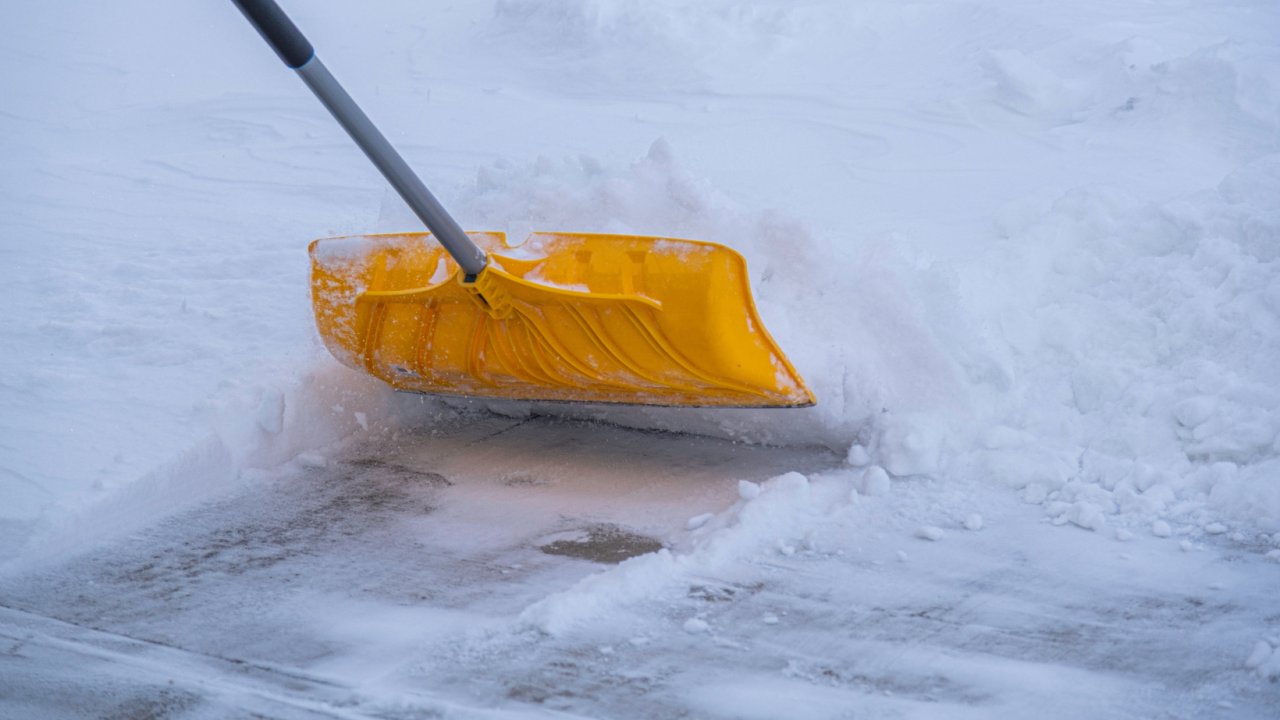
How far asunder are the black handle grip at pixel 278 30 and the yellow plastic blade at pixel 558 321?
0.81 meters

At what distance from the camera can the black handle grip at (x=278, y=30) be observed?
2.21 meters

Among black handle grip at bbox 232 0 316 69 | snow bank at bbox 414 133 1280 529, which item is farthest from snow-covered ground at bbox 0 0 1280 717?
black handle grip at bbox 232 0 316 69

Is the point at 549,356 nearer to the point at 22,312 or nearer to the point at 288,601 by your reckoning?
the point at 288,601

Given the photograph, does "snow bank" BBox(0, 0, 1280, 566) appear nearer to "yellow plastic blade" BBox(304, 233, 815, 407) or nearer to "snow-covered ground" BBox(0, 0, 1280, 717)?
"snow-covered ground" BBox(0, 0, 1280, 717)

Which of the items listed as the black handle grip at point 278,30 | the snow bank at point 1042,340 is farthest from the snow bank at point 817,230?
the black handle grip at point 278,30

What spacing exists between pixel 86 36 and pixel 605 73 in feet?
19.4

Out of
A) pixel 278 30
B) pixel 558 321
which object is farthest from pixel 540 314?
pixel 278 30

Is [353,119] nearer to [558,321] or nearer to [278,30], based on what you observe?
[278,30]

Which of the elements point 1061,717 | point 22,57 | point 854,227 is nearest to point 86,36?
point 22,57

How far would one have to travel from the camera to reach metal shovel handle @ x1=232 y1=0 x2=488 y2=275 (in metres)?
2.26

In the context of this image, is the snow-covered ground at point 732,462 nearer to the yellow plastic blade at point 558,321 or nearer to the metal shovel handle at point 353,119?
the yellow plastic blade at point 558,321

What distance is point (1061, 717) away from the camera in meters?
1.85

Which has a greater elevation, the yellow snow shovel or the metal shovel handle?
the metal shovel handle

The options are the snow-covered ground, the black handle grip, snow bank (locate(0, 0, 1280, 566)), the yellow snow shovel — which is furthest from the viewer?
snow bank (locate(0, 0, 1280, 566))
